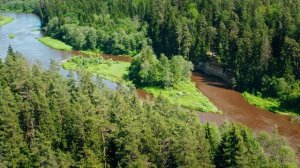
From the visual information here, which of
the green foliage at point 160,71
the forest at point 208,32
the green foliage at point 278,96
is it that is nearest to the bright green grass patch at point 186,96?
the green foliage at point 160,71

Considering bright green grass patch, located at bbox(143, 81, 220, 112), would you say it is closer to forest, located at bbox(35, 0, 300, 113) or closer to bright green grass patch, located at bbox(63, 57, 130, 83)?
forest, located at bbox(35, 0, 300, 113)

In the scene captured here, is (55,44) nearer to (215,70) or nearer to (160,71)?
(160,71)

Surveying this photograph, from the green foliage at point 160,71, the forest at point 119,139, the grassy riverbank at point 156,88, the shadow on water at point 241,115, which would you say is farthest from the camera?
the green foliage at point 160,71

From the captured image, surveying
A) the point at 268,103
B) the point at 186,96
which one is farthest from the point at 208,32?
the point at 268,103

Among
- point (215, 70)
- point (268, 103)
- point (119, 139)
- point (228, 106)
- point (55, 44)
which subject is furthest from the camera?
point (55, 44)

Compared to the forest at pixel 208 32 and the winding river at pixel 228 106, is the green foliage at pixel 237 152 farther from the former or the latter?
the forest at pixel 208 32

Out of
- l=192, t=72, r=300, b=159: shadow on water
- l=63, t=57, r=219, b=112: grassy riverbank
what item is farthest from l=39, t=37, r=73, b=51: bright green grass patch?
l=192, t=72, r=300, b=159: shadow on water
